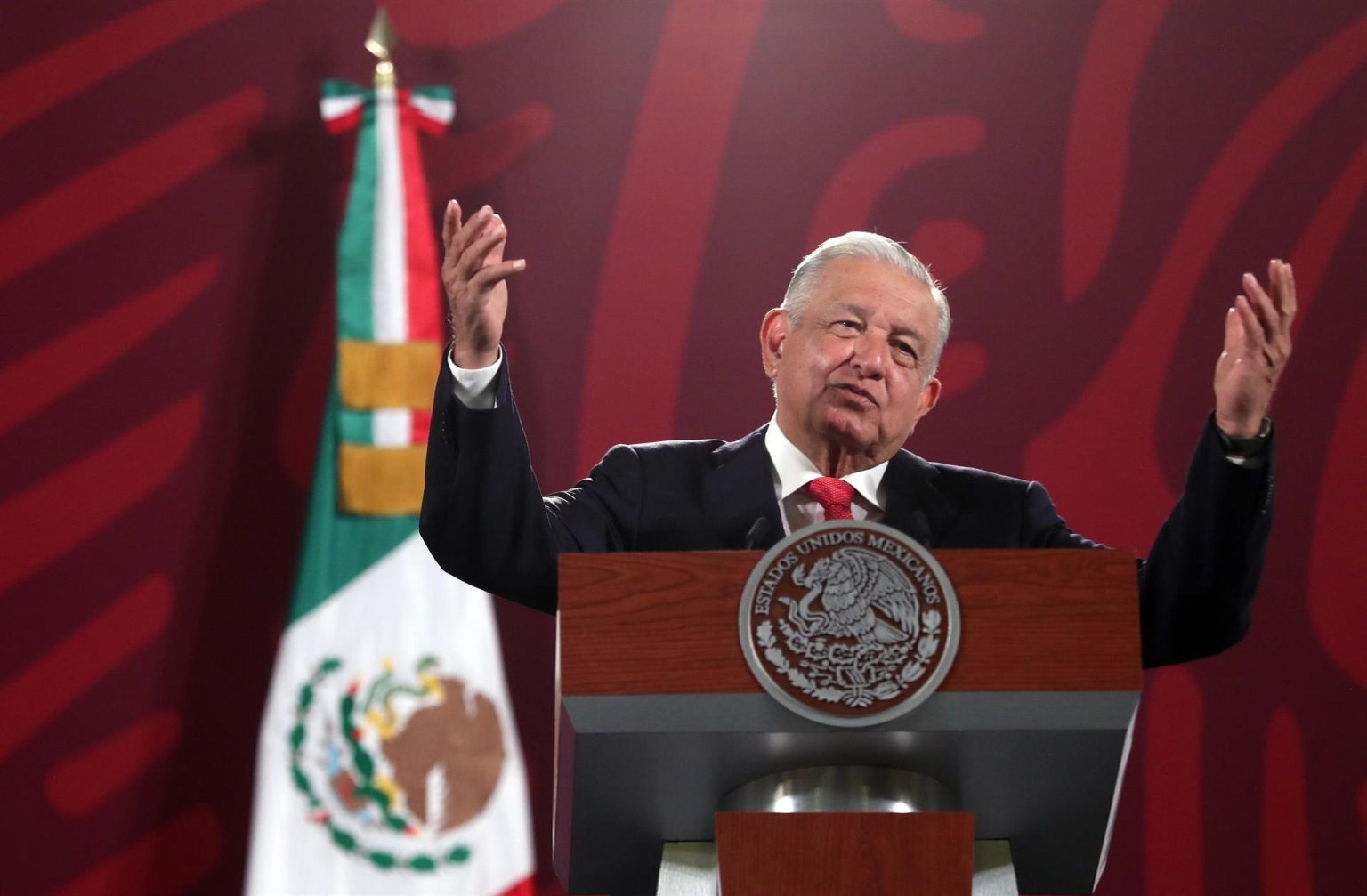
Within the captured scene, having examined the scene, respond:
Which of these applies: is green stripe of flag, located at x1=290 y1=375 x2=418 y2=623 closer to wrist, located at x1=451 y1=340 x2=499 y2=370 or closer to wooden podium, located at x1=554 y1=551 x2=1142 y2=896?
wrist, located at x1=451 y1=340 x2=499 y2=370

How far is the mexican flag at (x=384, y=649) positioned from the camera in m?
3.43

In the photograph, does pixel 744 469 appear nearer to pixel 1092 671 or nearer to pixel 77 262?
pixel 1092 671

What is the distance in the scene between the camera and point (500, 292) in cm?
172

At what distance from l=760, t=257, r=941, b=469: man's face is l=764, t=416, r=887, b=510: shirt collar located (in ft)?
0.08

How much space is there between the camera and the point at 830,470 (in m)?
2.20

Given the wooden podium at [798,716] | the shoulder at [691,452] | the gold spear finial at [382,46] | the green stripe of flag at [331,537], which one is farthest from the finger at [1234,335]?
the gold spear finial at [382,46]

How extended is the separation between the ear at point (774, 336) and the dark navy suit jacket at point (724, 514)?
0.16m

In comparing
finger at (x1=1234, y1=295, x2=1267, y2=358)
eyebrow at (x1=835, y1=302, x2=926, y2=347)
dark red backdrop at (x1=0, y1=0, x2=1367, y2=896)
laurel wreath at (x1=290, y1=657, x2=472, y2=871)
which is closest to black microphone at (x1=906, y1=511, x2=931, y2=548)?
eyebrow at (x1=835, y1=302, x2=926, y2=347)

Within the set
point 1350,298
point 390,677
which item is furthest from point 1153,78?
point 390,677

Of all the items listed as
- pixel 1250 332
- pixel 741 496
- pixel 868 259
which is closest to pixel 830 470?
pixel 741 496

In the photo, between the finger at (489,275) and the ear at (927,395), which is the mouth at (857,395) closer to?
the ear at (927,395)

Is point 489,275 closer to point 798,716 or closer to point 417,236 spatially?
point 798,716

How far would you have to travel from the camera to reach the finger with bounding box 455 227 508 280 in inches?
65.9

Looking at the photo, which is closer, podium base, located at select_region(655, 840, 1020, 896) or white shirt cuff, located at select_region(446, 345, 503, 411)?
podium base, located at select_region(655, 840, 1020, 896)
